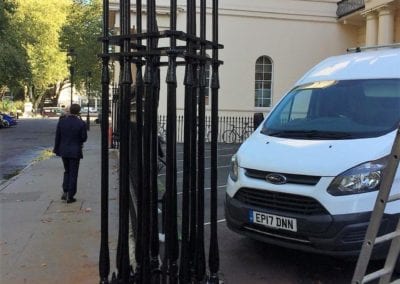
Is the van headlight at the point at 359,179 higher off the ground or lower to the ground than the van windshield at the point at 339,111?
lower

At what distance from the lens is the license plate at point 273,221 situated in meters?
5.22

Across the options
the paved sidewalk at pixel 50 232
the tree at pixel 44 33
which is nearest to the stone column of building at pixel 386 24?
the paved sidewalk at pixel 50 232

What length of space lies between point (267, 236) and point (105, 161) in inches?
77.5

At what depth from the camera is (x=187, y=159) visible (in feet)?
14.5

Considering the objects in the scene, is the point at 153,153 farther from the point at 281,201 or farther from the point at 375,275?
the point at 375,275

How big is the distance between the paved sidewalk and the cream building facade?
13.7 meters

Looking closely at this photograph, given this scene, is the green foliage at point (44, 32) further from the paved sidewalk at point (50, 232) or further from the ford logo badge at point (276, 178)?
the ford logo badge at point (276, 178)

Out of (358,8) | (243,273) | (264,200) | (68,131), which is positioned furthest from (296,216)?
(358,8)

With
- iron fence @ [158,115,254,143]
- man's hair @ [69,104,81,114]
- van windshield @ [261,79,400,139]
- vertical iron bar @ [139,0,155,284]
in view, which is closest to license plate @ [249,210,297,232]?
van windshield @ [261,79,400,139]

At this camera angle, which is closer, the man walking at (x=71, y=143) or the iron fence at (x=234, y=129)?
the man walking at (x=71, y=143)

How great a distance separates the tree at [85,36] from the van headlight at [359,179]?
37.3 m

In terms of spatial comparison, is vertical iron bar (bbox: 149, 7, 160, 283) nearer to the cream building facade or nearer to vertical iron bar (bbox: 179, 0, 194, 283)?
vertical iron bar (bbox: 179, 0, 194, 283)

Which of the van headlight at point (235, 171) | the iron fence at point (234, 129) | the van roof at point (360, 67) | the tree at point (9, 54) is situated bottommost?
the iron fence at point (234, 129)

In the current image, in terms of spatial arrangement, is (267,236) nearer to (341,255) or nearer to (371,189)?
(341,255)
